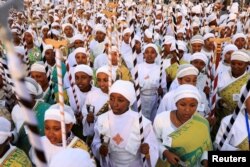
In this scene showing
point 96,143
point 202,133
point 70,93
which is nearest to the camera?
point 202,133

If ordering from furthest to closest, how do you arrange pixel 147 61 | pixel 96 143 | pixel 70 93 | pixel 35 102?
1. pixel 147 61
2. pixel 70 93
3. pixel 35 102
4. pixel 96 143

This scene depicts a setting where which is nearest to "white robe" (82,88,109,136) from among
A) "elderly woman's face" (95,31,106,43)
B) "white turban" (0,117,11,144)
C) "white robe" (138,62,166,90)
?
"white robe" (138,62,166,90)

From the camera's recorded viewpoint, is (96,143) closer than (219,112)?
Yes

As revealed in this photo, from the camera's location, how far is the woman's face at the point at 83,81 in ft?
19.4

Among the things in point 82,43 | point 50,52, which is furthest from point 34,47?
point 50,52

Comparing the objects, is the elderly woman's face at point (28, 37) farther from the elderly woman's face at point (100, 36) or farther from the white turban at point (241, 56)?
the white turban at point (241, 56)

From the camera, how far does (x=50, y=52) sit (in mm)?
7441

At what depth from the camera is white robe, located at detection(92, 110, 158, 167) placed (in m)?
4.27

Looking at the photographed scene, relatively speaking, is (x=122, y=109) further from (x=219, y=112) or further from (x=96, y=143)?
(x=219, y=112)

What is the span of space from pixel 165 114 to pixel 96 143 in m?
1.01

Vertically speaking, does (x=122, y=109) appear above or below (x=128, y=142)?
above

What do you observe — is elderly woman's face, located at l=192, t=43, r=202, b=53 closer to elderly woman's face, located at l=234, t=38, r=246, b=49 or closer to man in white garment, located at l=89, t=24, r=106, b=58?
elderly woman's face, located at l=234, t=38, r=246, b=49

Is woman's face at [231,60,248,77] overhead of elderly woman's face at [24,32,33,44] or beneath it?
beneath

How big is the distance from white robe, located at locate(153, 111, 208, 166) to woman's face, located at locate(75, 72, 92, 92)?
6.28 ft
